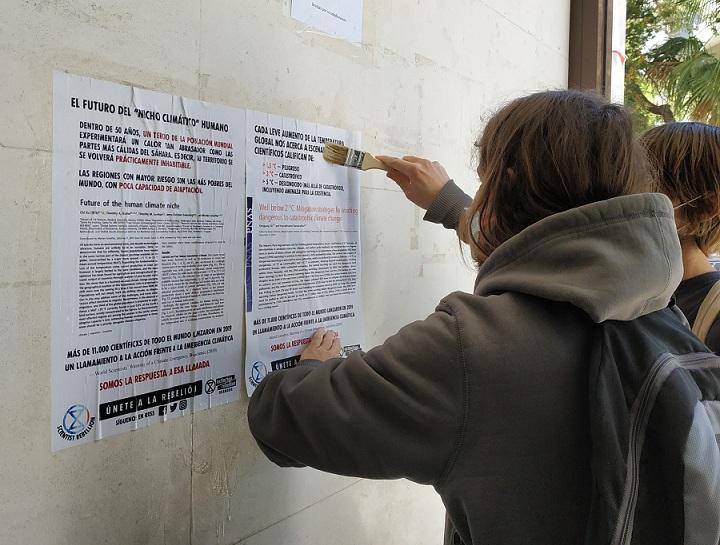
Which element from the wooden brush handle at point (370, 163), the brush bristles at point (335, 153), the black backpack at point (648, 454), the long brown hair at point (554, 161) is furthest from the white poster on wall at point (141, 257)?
the black backpack at point (648, 454)

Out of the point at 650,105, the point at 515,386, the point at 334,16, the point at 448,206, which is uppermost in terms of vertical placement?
the point at 650,105

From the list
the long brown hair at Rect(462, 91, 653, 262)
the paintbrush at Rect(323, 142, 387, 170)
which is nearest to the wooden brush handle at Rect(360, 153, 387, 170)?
the paintbrush at Rect(323, 142, 387, 170)

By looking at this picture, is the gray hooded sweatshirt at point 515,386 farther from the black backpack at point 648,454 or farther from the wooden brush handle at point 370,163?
the wooden brush handle at point 370,163

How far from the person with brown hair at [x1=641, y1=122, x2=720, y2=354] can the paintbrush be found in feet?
2.23

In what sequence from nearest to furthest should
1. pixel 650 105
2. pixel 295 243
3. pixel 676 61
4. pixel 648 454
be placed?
pixel 648 454, pixel 295 243, pixel 650 105, pixel 676 61

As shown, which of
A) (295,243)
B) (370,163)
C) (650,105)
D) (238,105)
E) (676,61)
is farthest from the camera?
(676,61)

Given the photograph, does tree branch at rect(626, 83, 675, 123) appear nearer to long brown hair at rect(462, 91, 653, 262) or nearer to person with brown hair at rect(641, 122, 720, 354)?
person with brown hair at rect(641, 122, 720, 354)

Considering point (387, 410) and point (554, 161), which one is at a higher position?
point (554, 161)

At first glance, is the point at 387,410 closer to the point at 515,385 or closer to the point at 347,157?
the point at 515,385

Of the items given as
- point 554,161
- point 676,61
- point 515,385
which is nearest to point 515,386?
point 515,385

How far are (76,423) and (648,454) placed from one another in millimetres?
833

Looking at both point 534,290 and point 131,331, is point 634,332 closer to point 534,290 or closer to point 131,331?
point 534,290

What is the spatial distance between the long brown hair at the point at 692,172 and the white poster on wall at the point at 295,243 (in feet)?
2.49

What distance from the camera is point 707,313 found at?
1.26 m
